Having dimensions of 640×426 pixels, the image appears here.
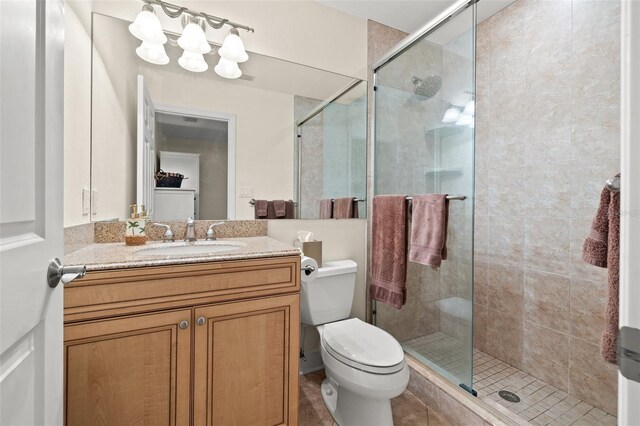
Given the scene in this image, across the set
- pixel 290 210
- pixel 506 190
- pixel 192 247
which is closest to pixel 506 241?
pixel 506 190

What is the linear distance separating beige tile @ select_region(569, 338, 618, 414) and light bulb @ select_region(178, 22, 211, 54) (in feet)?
8.49

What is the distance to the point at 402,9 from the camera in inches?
76.1

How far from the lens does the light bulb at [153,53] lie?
4.72 ft

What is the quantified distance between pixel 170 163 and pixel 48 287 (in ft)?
3.52

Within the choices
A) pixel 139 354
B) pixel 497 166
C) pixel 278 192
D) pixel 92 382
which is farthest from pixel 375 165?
pixel 92 382

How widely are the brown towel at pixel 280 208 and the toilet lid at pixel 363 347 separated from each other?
688mm

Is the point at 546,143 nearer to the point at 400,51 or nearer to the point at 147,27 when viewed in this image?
the point at 400,51

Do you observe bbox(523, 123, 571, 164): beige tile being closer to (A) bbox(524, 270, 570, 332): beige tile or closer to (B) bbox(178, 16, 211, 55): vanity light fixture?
(A) bbox(524, 270, 570, 332): beige tile

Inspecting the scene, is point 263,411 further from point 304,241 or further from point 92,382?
point 304,241

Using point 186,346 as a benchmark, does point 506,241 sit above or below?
above

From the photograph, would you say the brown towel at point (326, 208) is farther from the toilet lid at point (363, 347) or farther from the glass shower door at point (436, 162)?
the toilet lid at point (363, 347)

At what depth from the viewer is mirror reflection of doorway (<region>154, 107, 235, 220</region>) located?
4.98 feet

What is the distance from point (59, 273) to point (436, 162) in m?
1.61

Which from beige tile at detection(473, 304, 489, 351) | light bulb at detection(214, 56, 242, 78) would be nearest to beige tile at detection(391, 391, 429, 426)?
beige tile at detection(473, 304, 489, 351)
